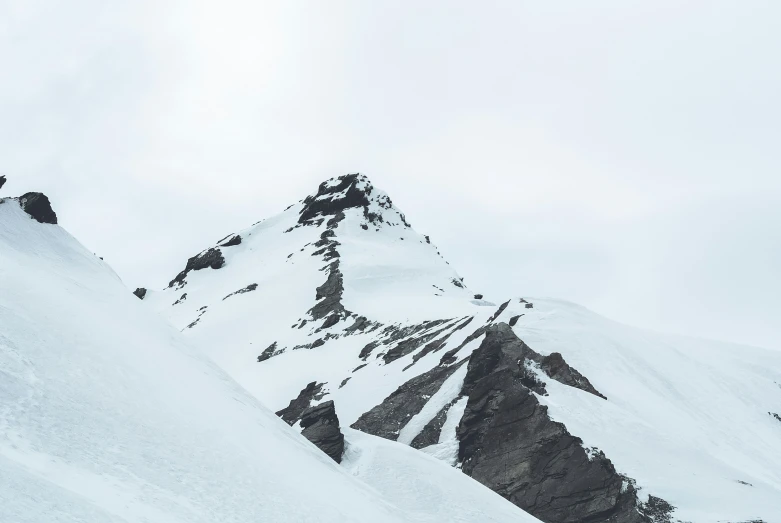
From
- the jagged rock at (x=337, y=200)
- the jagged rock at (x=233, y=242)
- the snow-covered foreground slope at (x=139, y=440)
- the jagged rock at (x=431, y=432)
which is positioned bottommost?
the snow-covered foreground slope at (x=139, y=440)

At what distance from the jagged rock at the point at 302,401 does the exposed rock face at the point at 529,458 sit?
21.3 metres

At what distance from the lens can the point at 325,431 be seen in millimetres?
24469

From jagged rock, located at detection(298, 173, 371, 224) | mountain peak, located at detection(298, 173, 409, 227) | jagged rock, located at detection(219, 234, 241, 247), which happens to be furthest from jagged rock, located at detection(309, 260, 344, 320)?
jagged rock, located at detection(219, 234, 241, 247)

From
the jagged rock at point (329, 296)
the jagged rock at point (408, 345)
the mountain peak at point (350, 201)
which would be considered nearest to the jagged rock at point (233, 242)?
the mountain peak at point (350, 201)

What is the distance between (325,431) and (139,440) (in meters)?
11.0

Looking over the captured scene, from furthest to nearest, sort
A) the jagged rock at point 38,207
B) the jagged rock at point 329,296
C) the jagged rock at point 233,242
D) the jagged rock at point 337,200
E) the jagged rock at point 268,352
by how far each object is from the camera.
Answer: the jagged rock at point 337,200
the jagged rock at point 233,242
the jagged rock at point 329,296
the jagged rock at point 268,352
the jagged rock at point 38,207

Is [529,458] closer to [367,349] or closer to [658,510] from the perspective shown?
[658,510]

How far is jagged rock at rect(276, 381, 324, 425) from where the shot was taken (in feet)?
161

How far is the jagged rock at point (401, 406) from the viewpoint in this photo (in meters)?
36.0

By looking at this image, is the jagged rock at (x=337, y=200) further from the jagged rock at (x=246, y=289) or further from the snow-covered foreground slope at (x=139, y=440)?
the snow-covered foreground slope at (x=139, y=440)

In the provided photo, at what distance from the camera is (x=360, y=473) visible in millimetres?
22516

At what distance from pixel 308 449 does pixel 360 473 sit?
2.99 meters

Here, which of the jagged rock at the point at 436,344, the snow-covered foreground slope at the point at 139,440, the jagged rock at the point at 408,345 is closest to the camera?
the snow-covered foreground slope at the point at 139,440

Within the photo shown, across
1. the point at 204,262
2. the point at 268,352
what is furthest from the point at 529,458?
the point at 204,262
